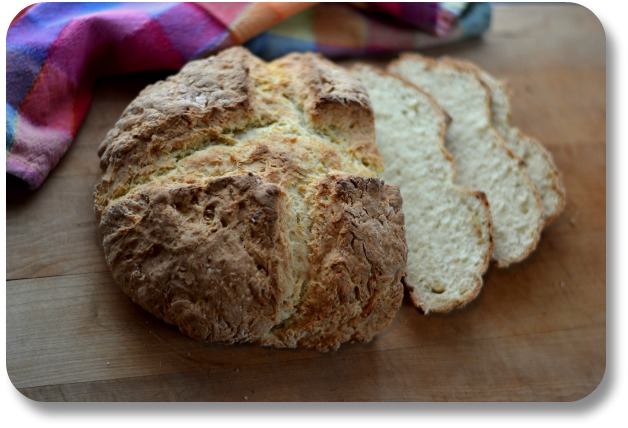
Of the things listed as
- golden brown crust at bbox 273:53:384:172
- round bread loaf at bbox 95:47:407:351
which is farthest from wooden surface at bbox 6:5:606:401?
golden brown crust at bbox 273:53:384:172

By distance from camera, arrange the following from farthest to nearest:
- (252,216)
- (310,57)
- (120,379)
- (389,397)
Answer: (310,57) < (389,397) < (120,379) < (252,216)

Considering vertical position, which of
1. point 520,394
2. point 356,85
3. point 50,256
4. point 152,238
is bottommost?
point 520,394

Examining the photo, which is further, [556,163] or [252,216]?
[556,163]

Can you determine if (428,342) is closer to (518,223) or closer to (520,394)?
(520,394)

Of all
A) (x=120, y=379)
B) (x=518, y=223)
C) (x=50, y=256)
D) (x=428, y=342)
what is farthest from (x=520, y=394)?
(x=50, y=256)

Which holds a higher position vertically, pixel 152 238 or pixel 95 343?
pixel 152 238

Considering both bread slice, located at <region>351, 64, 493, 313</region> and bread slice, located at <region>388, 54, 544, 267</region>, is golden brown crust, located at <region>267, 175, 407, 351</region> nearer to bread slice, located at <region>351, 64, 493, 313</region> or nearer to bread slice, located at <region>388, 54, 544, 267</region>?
bread slice, located at <region>351, 64, 493, 313</region>

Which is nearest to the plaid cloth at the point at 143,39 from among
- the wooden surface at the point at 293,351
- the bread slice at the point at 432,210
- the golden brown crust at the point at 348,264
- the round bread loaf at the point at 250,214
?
the wooden surface at the point at 293,351
